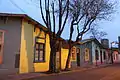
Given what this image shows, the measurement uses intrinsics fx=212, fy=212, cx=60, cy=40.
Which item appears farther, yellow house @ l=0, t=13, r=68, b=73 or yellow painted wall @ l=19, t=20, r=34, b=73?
yellow painted wall @ l=19, t=20, r=34, b=73

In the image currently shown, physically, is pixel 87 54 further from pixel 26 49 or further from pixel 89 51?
pixel 26 49

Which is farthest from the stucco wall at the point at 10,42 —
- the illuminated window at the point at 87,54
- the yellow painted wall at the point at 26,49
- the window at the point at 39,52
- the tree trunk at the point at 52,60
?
the illuminated window at the point at 87,54

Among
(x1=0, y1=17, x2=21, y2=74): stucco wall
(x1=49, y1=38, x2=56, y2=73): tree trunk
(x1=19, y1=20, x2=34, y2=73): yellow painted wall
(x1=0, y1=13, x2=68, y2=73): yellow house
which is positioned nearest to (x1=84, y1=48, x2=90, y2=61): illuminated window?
(x1=0, y1=13, x2=68, y2=73): yellow house

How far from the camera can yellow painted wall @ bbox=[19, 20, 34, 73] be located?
65.3 feet

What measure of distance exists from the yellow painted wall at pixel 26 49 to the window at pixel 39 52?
111 centimetres

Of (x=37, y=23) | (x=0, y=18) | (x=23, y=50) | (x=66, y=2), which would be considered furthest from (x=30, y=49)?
(x=66, y=2)

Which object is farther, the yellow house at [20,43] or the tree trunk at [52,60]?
the tree trunk at [52,60]

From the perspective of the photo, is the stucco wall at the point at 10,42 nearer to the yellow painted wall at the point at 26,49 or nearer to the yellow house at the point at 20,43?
the yellow house at the point at 20,43

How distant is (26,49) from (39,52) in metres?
2.76

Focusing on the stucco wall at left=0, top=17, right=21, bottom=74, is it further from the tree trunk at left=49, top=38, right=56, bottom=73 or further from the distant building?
the distant building

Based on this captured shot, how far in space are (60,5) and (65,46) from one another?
9.93 m

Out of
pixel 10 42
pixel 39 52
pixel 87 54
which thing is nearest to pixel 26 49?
pixel 10 42

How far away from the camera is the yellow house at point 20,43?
19047mm

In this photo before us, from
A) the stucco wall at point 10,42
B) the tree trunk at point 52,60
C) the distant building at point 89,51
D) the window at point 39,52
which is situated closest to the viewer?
the stucco wall at point 10,42
